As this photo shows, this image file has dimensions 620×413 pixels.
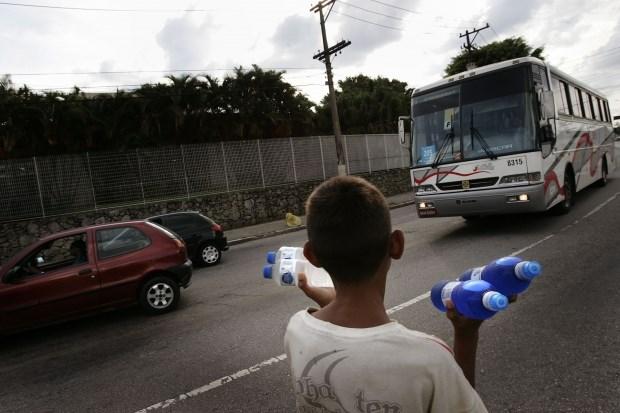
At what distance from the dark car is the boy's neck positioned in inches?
367

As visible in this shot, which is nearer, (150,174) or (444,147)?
(444,147)

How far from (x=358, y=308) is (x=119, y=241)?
5.80 m

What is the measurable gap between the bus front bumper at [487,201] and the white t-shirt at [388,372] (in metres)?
7.49

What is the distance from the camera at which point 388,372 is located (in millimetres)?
1100

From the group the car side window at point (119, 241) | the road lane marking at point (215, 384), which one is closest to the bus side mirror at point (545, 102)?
the road lane marking at point (215, 384)

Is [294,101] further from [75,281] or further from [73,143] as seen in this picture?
[75,281]

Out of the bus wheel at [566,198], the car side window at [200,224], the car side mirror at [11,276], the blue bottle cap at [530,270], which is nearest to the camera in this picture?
the blue bottle cap at [530,270]

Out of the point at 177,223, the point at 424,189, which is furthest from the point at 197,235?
the point at 424,189

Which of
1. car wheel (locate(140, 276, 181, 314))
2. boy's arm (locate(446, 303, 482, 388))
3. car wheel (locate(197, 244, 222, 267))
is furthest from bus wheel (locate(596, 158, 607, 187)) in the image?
boy's arm (locate(446, 303, 482, 388))

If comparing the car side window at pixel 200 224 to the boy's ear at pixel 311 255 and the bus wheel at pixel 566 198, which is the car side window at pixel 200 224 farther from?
the boy's ear at pixel 311 255

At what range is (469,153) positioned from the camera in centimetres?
831

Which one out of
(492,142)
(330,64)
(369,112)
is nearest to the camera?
(492,142)

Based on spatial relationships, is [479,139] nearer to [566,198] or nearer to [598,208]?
[566,198]

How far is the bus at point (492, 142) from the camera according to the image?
25.7 feet
